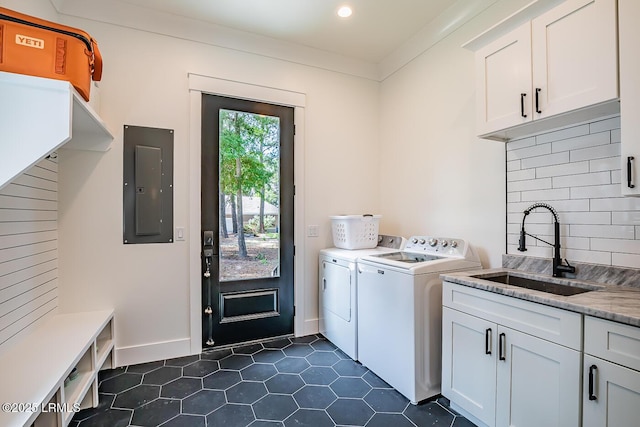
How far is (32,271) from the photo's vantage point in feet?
6.64

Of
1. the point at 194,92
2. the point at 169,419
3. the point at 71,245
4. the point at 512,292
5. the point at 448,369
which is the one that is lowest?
the point at 169,419

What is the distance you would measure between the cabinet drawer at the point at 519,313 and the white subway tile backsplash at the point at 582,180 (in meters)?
0.85

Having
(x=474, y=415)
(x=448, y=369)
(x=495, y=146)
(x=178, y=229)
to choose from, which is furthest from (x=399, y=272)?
(x=178, y=229)

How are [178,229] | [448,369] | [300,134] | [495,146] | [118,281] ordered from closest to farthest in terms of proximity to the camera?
[448,369] → [495,146] → [118,281] → [178,229] → [300,134]

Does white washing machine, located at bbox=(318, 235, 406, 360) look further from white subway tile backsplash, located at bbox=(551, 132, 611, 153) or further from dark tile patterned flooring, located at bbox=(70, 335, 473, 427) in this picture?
white subway tile backsplash, located at bbox=(551, 132, 611, 153)

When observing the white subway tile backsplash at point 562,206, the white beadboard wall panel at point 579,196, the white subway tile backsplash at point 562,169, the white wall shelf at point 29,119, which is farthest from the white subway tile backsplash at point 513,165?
the white wall shelf at point 29,119

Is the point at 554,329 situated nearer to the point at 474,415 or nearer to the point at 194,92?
the point at 474,415

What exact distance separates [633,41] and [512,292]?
1.22 m

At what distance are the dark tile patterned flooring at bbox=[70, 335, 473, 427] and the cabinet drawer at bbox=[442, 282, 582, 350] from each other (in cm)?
69

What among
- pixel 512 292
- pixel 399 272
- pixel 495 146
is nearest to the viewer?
pixel 512 292

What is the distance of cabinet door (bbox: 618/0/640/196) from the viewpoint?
137 cm

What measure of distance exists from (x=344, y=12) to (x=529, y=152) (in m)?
1.79

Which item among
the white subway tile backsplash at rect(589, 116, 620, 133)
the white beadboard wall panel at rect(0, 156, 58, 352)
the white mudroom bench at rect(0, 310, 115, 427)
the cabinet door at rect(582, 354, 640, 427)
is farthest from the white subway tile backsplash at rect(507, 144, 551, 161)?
the white beadboard wall panel at rect(0, 156, 58, 352)

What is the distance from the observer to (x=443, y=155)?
8.96 ft
